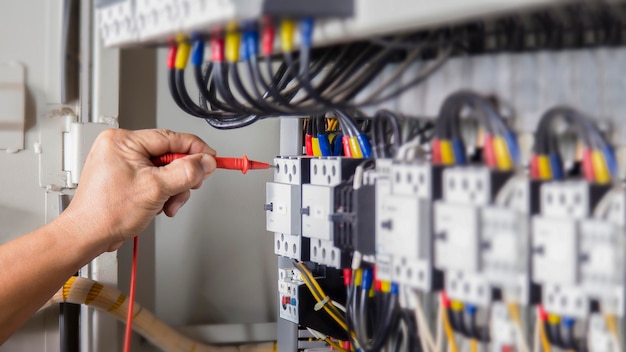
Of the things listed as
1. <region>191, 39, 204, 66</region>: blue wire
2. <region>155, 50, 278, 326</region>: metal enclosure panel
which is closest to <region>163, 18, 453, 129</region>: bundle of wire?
<region>191, 39, 204, 66</region>: blue wire

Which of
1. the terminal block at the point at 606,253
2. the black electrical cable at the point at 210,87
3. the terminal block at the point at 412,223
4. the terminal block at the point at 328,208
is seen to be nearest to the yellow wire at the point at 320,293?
the terminal block at the point at 328,208

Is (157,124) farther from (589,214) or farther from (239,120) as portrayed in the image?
(589,214)

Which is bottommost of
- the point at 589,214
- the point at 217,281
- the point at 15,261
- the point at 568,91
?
the point at 217,281

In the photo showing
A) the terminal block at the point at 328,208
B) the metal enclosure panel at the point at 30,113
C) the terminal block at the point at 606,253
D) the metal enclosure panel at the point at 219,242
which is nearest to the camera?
the terminal block at the point at 606,253

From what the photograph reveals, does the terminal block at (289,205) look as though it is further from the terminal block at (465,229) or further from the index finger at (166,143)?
the terminal block at (465,229)

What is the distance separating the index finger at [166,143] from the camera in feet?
4.29

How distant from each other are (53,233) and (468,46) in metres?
0.83

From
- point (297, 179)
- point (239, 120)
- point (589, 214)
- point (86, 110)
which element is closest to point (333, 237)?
→ point (297, 179)

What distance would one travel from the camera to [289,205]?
1.32 meters

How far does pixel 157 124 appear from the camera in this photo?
2145 mm

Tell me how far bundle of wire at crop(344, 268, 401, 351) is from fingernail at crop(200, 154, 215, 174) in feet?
1.01

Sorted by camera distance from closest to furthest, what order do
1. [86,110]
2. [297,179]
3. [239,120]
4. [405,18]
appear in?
[405,18] → [297,179] → [239,120] → [86,110]

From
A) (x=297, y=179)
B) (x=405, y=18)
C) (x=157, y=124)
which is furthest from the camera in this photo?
(x=157, y=124)

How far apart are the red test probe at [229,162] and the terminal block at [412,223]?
0.41 m
